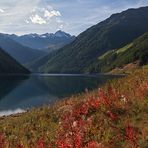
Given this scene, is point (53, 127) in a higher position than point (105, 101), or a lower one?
lower

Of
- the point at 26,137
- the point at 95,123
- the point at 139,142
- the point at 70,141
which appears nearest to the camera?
the point at 139,142

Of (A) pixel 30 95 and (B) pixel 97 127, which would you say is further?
(A) pixel 30 95

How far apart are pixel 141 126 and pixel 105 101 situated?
3036mm

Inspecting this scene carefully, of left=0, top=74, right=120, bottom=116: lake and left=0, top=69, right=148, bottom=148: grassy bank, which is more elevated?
left=0, top=69, right=148, bottom=148: grassy bank

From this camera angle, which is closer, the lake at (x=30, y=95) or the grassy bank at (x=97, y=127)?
the grassy bank at (x=97, y=127)

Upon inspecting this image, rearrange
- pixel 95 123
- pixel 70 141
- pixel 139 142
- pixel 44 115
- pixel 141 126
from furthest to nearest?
1. pixel 44 115
2. pixel 95 123
3. pixel 141 126
4. pixel 70 141
5. pixel 139 142

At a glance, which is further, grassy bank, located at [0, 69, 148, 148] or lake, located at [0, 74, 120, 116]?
lake, located at [0, 74, 120, 116]

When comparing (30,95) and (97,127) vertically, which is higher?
(97,127)

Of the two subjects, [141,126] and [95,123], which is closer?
[141,126]

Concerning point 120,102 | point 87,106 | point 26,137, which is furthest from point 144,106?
point 26,137

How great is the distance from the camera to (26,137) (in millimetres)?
14992

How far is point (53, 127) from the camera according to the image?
50.9 ft

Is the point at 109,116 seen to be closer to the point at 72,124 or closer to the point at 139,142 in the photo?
the point at 72,124

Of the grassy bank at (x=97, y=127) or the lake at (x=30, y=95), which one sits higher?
the grassy bank at (x=97, y=127)
